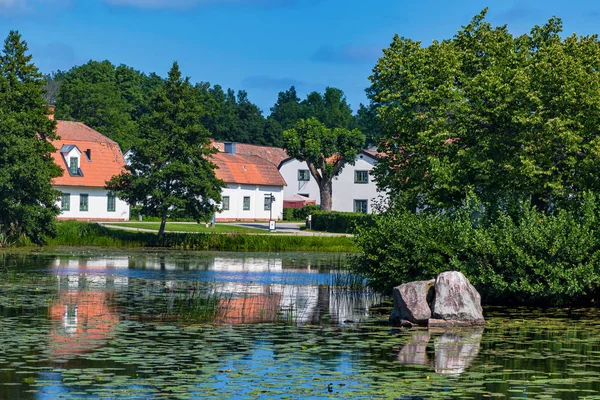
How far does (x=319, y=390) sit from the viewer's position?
15945 millimetres

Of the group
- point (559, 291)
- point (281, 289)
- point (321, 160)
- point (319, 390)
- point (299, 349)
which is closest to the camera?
point (319, 390)

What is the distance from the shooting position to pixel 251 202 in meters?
99.8

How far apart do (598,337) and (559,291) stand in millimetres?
5193

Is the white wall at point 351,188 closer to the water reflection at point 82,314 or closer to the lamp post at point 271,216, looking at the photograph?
the lamp post at point 271,216

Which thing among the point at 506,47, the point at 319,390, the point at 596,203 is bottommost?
the point at 319,390

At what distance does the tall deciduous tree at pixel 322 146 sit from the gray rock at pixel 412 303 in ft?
212

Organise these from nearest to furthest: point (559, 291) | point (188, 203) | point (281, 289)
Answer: point (559, 291) → point (281, 289) → point (188, 203)

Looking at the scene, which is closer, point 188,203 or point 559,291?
point 559,291

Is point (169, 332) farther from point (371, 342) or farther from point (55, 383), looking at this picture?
point (55, 383)

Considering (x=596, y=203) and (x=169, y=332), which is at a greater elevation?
(x=596, y=203)

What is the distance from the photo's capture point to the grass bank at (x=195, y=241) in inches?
→ 2403

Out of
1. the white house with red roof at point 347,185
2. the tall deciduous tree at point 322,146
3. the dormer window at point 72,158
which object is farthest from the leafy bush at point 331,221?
the dormer window at point 72,158

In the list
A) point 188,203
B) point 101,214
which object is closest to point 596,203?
point 188,203

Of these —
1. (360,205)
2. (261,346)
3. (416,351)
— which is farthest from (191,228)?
(416,351)
